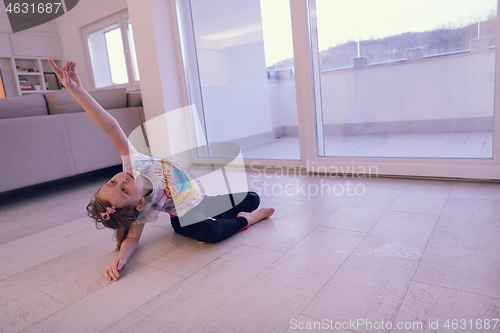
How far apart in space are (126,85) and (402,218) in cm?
403

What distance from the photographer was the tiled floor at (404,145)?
74.6 inches

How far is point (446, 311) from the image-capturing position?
2.68ft

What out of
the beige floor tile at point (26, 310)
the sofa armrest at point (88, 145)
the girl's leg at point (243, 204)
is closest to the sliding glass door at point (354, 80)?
the girl's leg at point (243, 204)

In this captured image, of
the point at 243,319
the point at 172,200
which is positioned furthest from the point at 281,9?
the point at 243,319

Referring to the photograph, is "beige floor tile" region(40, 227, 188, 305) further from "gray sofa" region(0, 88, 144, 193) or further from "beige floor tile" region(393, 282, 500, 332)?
"gray sofa" region(0, 88, 144, 193)

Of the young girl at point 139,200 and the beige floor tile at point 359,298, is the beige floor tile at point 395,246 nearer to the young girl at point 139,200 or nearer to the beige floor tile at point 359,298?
the beige floor tile at point 359,298

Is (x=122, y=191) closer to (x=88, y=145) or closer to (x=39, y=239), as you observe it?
(x=39, y=239)

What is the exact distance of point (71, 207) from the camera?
219 centimetres

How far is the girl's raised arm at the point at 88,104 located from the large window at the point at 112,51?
317 cm

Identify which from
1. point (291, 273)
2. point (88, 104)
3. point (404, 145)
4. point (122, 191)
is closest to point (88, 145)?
point (88, 104)

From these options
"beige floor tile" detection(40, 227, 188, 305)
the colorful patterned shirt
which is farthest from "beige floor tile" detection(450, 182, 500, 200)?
"beige floor tile" detection(40, 227, 188, 305)

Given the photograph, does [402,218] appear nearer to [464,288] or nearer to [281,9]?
[464,288]

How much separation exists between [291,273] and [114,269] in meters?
0.64

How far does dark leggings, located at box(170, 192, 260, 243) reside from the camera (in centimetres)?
136
